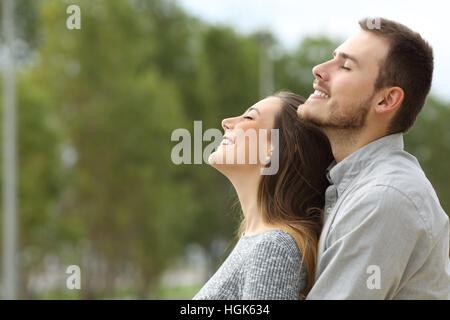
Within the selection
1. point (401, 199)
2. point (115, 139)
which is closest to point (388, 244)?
point (401, 199)

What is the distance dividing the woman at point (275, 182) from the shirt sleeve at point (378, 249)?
32 cm

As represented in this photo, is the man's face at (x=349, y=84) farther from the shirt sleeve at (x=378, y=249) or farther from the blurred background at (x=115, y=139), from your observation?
the blurred background at (x=115, y=139)

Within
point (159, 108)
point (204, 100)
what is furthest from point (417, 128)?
point (159, 108)

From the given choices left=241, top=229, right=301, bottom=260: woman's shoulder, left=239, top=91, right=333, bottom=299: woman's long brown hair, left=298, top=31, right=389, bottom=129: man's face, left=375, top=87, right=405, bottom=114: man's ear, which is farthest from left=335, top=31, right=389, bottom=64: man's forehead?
left=241, top=229, right=301, bottom=260: woman's shoulder

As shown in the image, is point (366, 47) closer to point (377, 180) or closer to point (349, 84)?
point (349, 84)

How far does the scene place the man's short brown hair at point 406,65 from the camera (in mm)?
2465

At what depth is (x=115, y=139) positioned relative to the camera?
68.4 feet

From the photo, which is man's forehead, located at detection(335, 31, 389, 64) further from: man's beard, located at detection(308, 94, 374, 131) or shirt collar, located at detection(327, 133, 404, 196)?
shirt collar, located at detection(327, 133, 404, 196)

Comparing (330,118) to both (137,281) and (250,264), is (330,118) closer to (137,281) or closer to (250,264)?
(250,264)

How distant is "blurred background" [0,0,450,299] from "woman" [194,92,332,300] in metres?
13.5

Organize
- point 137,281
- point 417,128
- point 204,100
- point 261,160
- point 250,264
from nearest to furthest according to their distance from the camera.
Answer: point 250,264 → point 261,160 → point 137,281 → point 204,100 → point 417,128

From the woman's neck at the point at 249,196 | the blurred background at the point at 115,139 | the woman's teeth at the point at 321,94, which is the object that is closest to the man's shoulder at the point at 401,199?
the woman's teeth at the point at 321,94
